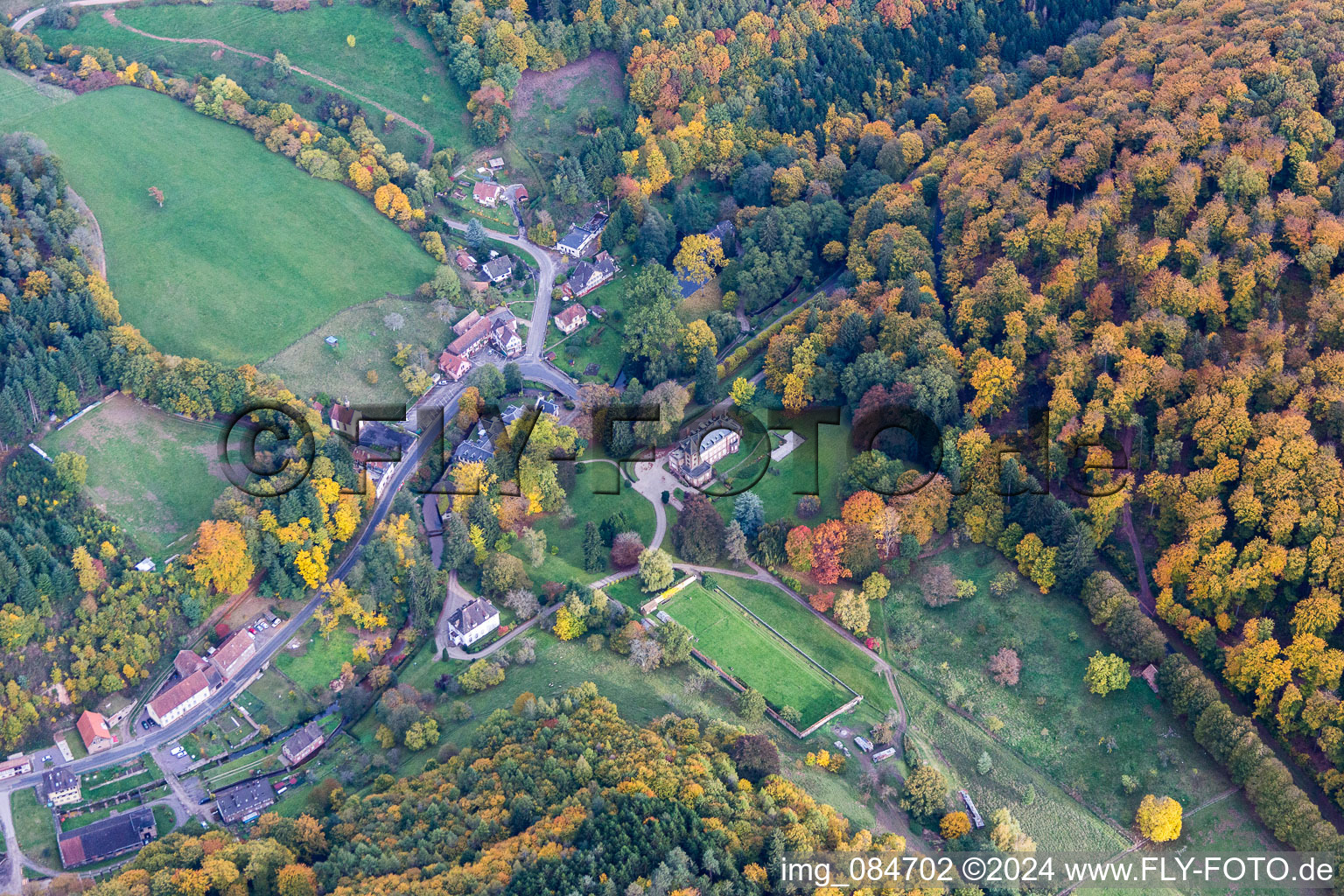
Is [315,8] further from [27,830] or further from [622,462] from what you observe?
[27,830]

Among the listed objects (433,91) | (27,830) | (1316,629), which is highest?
(433,91)

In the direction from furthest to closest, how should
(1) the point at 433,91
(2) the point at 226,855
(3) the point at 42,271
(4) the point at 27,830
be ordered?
(1) the point at 433,91 < (3) the point at 42,271 < (4) the point at 27,830 < (2) the point at 226,855

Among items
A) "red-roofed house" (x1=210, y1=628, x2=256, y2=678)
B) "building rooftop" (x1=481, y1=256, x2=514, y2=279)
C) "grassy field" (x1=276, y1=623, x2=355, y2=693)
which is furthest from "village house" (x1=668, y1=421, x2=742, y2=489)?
"red-roofed house" (x1=210, y1=628, x2=256, y2=678)

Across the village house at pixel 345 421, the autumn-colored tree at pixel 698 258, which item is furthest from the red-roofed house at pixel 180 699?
the autumn-colored tree at pixel 698 258

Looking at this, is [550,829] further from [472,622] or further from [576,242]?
[576,242]

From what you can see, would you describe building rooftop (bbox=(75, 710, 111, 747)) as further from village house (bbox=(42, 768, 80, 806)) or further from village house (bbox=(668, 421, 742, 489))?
village house (bbox=(668, 421, 742, 489))

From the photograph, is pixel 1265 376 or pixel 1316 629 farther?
pixel 1265 376

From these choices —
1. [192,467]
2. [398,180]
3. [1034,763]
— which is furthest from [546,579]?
[398,180]

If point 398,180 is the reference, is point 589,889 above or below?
below
